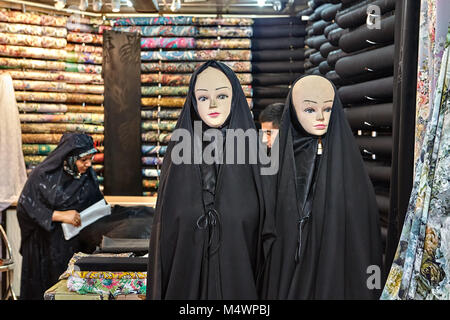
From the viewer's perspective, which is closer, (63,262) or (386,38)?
(386,38)

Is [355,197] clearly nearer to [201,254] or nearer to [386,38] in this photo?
[201,254]

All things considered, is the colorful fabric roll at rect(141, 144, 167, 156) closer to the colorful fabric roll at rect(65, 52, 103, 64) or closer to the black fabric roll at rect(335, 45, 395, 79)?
the colorful fabric roll at rect(65, 52, 103, 64)

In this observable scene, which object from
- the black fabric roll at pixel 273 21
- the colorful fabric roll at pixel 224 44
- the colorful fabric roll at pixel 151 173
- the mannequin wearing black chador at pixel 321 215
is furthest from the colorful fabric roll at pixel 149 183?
the mannequin wearing black chador at pixel 321 215

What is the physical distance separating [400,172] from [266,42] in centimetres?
394

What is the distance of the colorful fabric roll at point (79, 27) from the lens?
5.75m

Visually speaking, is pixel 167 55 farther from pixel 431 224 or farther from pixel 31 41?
pixel 431 224

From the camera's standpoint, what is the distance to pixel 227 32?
5918 mm

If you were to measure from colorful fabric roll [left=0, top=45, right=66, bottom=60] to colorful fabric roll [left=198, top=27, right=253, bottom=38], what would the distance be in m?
1.64

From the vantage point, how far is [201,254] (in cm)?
194

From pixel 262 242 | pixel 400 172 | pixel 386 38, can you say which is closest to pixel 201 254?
pixel 262 242

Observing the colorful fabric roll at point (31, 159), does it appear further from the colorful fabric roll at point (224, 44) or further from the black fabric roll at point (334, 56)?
the black fabric roll at point (334, 56)

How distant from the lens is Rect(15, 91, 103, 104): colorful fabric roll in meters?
5.55

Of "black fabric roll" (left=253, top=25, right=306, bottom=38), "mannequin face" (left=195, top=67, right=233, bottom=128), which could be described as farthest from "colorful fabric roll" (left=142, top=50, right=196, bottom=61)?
→ "mannequin face" (left=195, top=67, right=233, bottom=128)
